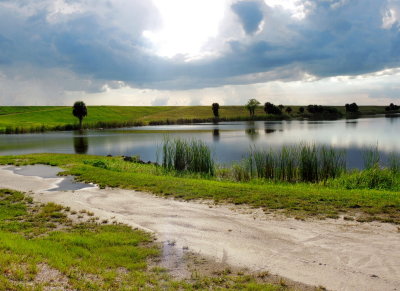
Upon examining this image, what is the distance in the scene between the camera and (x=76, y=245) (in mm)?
7578

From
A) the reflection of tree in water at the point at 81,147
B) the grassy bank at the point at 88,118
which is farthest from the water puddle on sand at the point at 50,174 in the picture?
the grassy bank at the point at 88,118

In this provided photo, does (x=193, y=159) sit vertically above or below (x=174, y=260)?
above

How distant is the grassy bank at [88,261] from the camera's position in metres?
5.71

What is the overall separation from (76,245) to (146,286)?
Answer: 105 inches

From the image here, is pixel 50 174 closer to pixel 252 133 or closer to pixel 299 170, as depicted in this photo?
pixel 299 170

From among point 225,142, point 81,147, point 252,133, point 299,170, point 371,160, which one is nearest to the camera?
point 299,170

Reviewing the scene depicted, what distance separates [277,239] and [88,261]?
425 centimetres

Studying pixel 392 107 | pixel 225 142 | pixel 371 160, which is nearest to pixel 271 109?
pixel 392 107

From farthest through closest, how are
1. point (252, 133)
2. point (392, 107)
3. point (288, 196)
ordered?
point (392, 107), point (252, 133), point (288, 196)

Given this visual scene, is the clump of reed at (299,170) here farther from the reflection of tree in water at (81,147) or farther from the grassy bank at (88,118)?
the grassy bank at (88,118)

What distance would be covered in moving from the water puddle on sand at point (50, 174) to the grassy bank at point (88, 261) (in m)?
5.50

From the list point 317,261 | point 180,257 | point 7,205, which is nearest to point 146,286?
point 180,257

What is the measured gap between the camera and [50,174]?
19.0 meters

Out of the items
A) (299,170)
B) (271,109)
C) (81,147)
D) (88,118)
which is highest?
(271,109)
